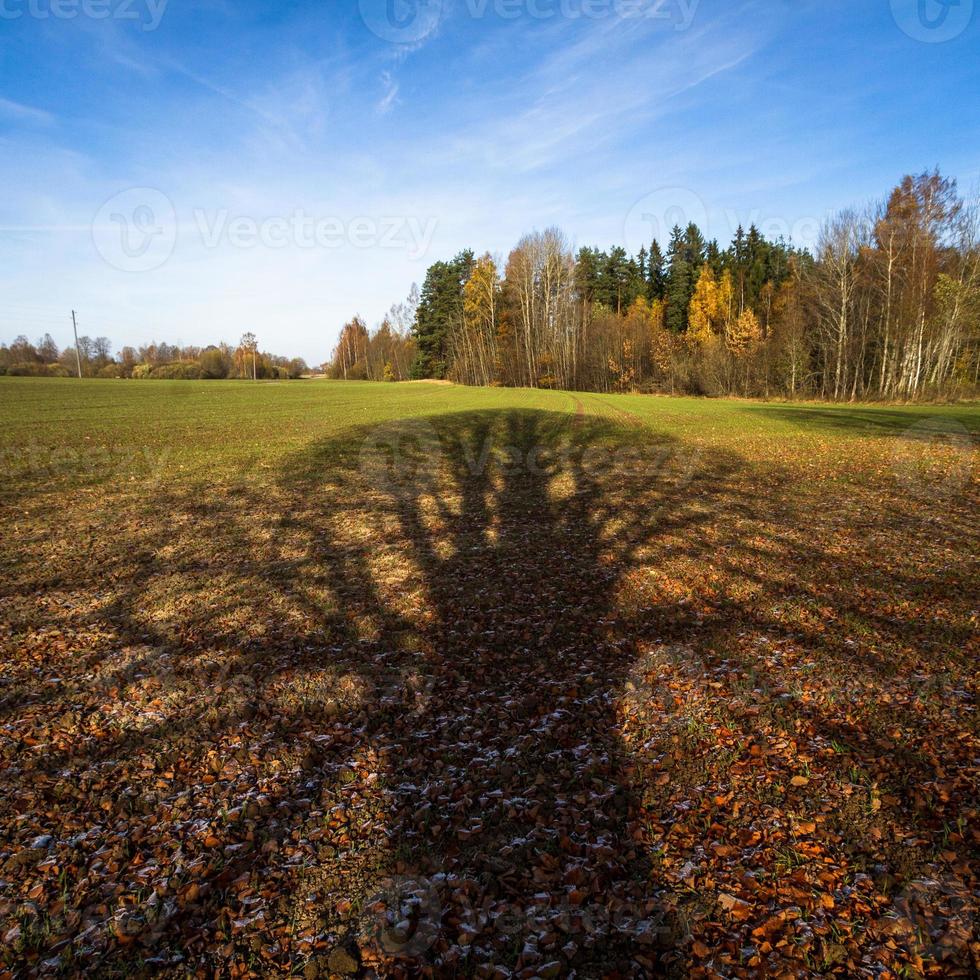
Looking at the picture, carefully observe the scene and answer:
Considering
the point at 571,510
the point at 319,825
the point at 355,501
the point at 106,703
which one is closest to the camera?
the point at 319,825

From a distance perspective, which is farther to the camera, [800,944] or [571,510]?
[571,510]

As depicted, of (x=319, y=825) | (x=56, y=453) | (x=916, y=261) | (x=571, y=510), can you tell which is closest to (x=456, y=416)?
(x=56, y=453)

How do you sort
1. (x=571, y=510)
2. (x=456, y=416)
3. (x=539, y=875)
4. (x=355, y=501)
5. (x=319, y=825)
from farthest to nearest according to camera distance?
(x=456, y=416) < (x=355, y=501) < (x=571, y=510) < (x=319, y=825) < (x=539, y=875)

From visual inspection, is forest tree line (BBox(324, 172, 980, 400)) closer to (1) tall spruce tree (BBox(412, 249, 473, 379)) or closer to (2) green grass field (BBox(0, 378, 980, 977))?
(1) tall spruce tree (BBox(412, 249, 473, 379))

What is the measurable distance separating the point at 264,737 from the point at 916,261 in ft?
Result: 193

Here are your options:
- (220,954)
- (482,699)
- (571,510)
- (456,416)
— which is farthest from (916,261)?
(220,954)

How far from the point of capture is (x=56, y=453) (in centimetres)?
2145

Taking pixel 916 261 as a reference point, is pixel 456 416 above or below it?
below

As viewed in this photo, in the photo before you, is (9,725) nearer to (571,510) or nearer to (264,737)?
(264,737)

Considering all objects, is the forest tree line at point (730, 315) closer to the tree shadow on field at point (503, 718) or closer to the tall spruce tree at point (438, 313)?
the tall spruce tree at point (438, 313)
